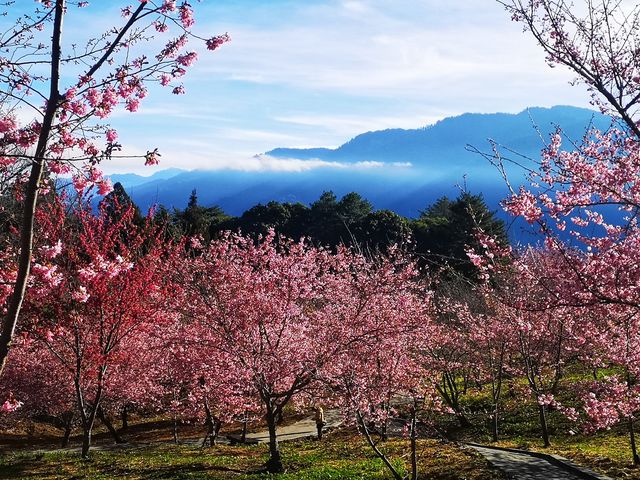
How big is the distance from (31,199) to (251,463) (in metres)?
10.2

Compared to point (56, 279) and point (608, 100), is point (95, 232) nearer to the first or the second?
point (56, 279)

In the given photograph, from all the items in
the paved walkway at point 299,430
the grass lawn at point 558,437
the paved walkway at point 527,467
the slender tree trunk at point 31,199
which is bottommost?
the paved walkway at point 299,430

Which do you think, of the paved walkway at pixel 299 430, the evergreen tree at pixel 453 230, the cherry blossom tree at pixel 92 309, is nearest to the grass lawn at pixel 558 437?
the paved walkway at pixel 299 430

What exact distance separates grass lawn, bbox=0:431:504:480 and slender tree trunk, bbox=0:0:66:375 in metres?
7.51

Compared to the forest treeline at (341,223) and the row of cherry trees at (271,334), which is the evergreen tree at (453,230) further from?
the row of cherry trees at (271,334)

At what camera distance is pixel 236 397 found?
571 inches

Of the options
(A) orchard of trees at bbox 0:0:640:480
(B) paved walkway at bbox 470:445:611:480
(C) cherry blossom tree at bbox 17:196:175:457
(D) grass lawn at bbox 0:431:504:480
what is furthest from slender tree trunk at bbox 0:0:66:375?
(B) paved walkway at bbox 470:445:611:480

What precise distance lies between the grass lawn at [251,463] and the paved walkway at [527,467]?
378mm

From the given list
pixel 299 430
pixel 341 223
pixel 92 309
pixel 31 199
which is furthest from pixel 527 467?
pixel 341 223

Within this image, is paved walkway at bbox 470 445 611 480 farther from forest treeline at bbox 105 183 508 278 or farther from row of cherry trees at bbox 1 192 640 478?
forest treeline at bbox 105 183 508 278

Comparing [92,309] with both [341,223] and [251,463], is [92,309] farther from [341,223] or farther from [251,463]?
[341,223]

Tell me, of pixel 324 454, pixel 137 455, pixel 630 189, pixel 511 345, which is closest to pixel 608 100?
pixel 630 189

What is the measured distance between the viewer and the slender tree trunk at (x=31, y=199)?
5195 mm

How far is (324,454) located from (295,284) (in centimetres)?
516
